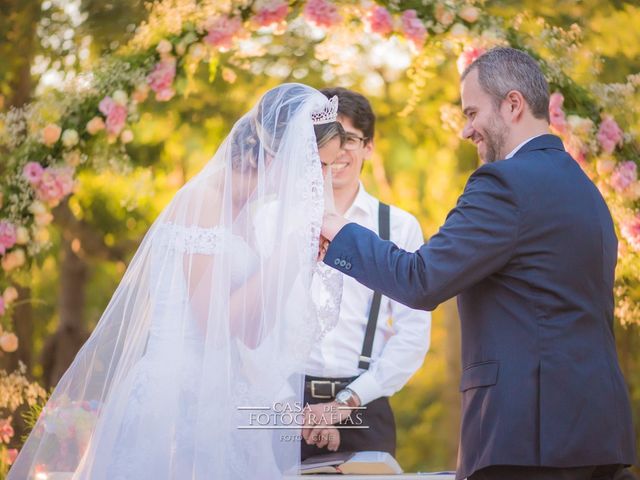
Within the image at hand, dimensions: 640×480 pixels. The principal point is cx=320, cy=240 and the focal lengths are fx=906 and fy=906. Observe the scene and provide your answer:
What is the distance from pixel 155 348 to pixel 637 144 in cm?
299

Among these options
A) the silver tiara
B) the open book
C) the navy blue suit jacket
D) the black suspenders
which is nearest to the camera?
the navy blue suit jacket

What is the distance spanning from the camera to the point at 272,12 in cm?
491

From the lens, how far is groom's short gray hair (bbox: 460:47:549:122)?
3.02 metres

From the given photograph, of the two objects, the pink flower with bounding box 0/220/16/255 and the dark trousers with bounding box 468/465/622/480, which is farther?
the pink flower with bounding box 0/220/16/255

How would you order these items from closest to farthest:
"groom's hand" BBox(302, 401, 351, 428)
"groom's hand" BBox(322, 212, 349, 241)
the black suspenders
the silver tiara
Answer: "groom's hand" BBox(322, 212, 349, 241) < the silver tiara < "groom's hand" BBox(302, 401, 351, 428) < the black suspenders

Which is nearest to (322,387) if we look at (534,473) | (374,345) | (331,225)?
(374,345)

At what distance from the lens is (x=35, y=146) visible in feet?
16.0

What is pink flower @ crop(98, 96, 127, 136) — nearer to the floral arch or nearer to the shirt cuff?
the floral arch

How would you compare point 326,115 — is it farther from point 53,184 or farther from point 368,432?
point 53,184

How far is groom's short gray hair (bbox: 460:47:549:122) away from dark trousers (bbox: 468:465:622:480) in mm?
1149

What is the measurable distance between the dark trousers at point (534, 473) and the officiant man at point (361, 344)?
1220 mm

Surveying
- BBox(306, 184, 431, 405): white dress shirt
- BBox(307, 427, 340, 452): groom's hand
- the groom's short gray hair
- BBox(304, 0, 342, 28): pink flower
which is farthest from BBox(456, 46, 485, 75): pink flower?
BBox(307, 427, 340, 452): groom's hand

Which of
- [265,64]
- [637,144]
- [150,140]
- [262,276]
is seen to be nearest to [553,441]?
[262,276]

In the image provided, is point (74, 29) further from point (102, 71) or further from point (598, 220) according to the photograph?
point (598, 220)
